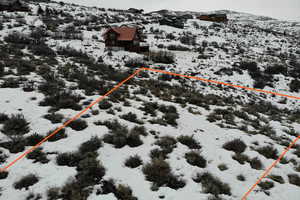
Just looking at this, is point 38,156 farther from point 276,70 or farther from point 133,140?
point 276,70

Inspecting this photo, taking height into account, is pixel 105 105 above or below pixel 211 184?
above

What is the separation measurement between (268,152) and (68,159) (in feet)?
26.1

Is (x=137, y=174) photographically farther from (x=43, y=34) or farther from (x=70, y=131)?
(x=43, y=34)

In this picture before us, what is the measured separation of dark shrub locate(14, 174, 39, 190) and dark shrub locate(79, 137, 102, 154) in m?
1.43

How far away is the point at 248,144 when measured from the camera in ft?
25.5

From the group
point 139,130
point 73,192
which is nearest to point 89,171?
point 73,192

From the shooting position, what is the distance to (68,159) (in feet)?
16.9

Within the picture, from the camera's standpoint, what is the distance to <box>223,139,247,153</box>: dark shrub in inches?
283

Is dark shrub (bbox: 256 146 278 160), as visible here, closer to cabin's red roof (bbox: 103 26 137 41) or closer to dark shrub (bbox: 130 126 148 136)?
dark shrub (bbox: 130 126 148 136)

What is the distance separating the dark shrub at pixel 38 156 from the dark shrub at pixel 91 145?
1027 mm

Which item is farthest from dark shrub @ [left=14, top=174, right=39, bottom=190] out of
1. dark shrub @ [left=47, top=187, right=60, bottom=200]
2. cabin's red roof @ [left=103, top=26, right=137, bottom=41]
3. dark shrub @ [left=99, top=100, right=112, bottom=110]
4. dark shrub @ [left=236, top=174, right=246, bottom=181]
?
cabin's red roof @ [left=103, top=26, right=137, bottom=41]

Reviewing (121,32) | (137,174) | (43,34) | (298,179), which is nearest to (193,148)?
(137,174)

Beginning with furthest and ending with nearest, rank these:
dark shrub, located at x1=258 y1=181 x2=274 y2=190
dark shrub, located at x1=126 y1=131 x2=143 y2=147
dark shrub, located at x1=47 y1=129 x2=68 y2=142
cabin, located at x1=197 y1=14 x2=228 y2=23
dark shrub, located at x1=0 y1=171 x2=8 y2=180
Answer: cabin, located at x1=197 y1=14 x2=228 y2=23 < dark shrub, located at x1=126 y1=131 x2=143 y2=147 < dark shrub, located at x1=47 y1=129 x2=68 y2=142 < dark shrub, located at x1=258 y1=181 x2=274 y2=190 < dark shrub, located at x1=0 y1=171 x2=8 y2=180

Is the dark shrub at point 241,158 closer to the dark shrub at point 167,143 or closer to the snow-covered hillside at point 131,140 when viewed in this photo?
the snow-covered hillside at point 131,140
